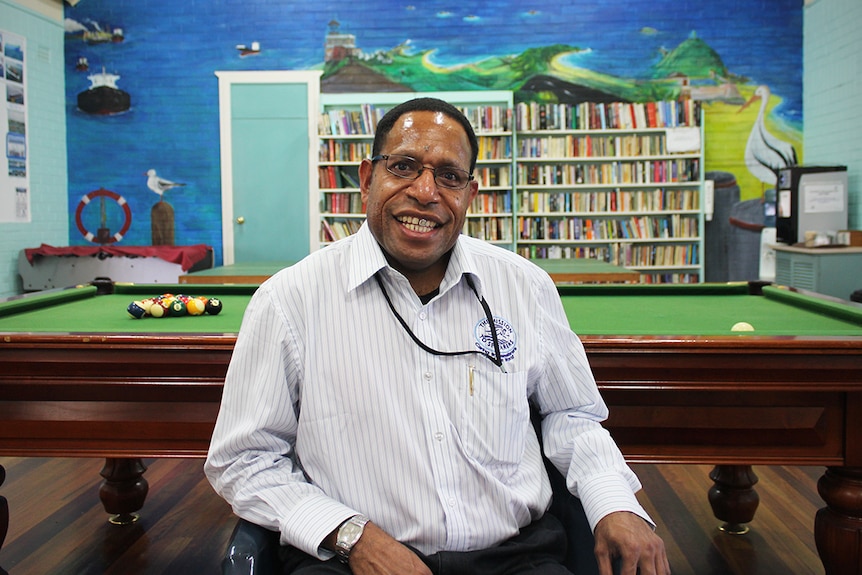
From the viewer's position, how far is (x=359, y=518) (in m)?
1.37

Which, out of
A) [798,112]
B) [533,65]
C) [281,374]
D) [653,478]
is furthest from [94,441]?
[798,112]

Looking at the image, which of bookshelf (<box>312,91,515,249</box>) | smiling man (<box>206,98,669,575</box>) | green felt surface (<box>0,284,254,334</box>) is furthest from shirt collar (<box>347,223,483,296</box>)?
bookshelf (<box>312,91,515,249</box>)

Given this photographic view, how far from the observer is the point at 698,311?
2.73 metres

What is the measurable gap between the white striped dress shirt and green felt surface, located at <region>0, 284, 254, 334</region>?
0.78 meters

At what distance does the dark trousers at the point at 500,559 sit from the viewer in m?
1.39

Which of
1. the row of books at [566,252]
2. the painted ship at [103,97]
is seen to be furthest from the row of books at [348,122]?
the painted ship at [103,97]

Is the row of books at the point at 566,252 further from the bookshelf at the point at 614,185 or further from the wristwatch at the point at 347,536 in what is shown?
the wristwatch at the point at 347,536

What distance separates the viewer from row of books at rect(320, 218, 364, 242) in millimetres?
7680

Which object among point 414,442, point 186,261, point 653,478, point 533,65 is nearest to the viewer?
point 414,442

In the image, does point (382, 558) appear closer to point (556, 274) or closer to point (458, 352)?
point (458, 352)

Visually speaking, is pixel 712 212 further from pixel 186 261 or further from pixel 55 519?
pixel 55 519

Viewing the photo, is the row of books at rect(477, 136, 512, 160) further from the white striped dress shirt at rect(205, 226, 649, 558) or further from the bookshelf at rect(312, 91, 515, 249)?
the white striped dress shirt at rect(205, 226, 649, 558)

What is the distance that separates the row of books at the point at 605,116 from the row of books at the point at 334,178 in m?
1.76

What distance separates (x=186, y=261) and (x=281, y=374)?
20.3ft
